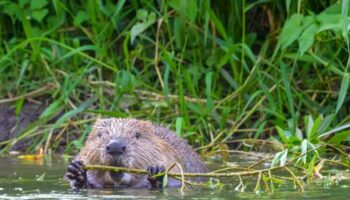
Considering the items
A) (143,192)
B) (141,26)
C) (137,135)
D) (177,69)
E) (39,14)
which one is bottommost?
(143,192)

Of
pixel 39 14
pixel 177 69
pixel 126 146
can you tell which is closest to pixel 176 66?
pixel 177 69

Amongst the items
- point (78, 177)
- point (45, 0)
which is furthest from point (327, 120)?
point (45, 0)

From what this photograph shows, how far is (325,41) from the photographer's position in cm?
755

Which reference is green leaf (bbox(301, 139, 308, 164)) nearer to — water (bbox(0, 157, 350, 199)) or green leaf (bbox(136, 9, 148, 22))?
water (bbox(0, 157, 350, 199))

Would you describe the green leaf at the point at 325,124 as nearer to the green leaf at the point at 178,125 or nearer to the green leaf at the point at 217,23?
the green leaf at the point at 178,125

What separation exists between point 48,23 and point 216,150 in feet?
6.31

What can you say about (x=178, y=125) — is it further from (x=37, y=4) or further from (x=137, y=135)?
(x=37, y=4)

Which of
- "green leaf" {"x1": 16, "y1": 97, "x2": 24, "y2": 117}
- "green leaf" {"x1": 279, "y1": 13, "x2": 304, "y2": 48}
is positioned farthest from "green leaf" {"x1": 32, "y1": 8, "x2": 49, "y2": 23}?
"green leaf" {"x1": 279, "y1": 13, "x2": 304, "y2": 48}

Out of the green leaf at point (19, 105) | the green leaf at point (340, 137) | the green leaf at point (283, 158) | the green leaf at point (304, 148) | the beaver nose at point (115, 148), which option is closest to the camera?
the green leaf at point (283, 158)

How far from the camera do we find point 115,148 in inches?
232

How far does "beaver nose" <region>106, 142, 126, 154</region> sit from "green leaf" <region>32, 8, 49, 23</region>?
2870mm

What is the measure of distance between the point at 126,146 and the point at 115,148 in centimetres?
11

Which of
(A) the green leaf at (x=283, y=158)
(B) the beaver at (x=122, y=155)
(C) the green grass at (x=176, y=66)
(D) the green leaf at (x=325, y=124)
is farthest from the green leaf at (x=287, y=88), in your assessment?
(A) the green leaf at (x=283, y=158)

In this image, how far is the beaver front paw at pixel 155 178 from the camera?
5859mm
